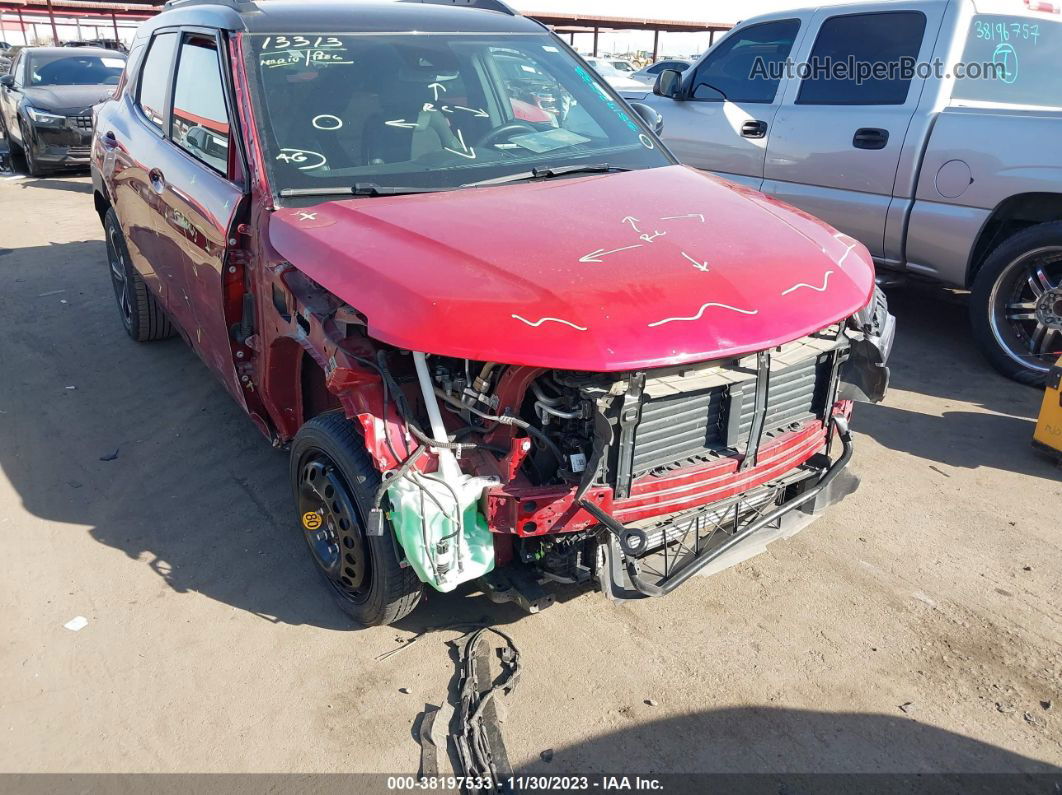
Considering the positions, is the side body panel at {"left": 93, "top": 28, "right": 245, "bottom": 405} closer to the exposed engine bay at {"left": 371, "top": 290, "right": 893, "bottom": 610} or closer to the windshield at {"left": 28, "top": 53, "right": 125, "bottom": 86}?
the exposed engine bay at {"left": 371, "top": 290, "right": 893, "bottom": 610}

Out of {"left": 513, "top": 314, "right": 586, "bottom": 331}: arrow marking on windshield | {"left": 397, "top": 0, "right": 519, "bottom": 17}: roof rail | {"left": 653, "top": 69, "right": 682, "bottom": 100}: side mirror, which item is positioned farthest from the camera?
{"left": 653, "top": 69, "right": 682, "bottom": 100}: side mirror

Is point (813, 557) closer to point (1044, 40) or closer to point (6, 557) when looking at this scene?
point (6, 557)

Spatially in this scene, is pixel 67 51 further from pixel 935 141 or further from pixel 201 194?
pixel 935 141

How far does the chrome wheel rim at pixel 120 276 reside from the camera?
5.50 metres

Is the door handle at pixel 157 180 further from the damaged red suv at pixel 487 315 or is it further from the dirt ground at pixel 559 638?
the dirt ground at pixel 559 638

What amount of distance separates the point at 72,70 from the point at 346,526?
12427mm

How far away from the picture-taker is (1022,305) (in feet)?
16.4

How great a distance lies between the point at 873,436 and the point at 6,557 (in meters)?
4.18

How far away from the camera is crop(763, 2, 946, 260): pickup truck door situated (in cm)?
534

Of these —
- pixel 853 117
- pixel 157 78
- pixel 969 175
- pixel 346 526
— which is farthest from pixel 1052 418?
pixel 157 78

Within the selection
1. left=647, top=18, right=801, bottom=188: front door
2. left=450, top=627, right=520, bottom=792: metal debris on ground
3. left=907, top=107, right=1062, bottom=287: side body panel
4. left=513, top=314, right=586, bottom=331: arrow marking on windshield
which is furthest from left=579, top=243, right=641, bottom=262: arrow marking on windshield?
left=647, top=18, right=801, bottom=188: front door

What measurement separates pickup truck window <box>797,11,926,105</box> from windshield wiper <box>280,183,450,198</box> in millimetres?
3742

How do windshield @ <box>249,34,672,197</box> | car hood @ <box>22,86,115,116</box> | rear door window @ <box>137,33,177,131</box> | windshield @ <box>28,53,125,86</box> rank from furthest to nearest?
windshield @ <box>28,53,125,86</box>
car hood @ <box>22,86,115,116</box>
rear door window @ <box>137,33,177,131</box>
windshield @ <box>249,34,672,197</box>

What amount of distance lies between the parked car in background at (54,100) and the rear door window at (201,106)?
8438 millimetres
